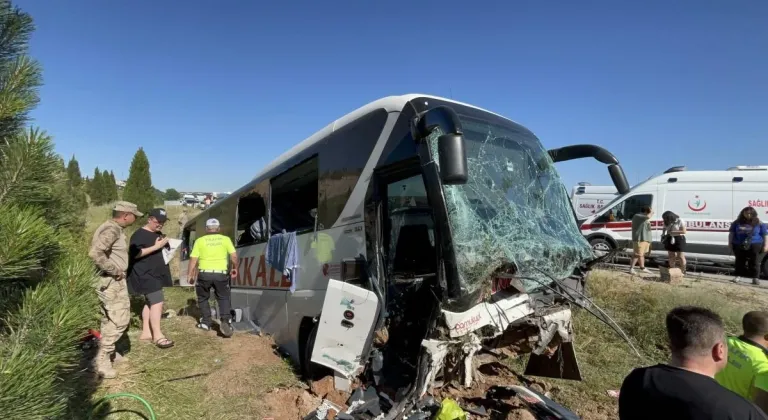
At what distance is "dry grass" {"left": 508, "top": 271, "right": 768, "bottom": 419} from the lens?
4.52 meters

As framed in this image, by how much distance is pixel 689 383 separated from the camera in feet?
6.12

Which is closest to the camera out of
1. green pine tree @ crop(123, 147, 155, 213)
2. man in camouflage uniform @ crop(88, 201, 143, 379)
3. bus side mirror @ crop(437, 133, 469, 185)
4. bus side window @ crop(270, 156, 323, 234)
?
bus side mirror @ crop(437, 133, 469, 185)

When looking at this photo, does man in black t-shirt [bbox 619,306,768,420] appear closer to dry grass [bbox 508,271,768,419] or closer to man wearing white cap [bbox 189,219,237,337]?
dry grass [bbox 508,271,768,419]

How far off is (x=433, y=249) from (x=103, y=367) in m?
3.63

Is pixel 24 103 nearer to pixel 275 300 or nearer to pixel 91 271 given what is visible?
pixel 91 271

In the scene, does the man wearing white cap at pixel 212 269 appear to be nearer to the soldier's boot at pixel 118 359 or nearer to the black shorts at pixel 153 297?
the black shorts at pixel 153 297

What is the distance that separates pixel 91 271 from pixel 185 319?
21.6 feet

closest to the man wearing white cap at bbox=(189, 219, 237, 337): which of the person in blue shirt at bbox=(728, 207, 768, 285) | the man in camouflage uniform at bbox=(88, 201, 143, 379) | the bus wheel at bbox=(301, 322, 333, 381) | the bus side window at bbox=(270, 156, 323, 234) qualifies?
the bus side window at bbox=(270, 156, 323, 234)

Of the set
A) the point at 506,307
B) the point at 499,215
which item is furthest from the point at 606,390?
the point at 499,215

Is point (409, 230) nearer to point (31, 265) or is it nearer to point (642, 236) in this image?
point (31, 265)

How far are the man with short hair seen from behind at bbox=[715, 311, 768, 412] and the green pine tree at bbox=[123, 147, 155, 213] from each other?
3208cm

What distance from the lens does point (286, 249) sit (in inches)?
222

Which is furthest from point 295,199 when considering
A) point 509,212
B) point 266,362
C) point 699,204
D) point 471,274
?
point 699,204

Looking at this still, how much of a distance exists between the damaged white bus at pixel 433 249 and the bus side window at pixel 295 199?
0.13 meters
